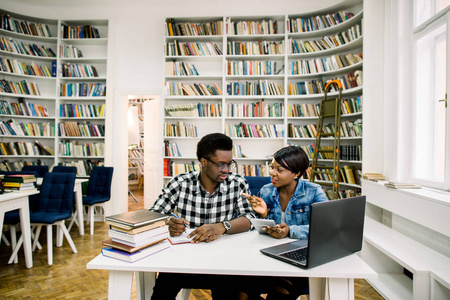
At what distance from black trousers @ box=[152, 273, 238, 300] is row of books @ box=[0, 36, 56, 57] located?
196 inches

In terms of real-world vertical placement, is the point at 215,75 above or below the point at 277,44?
below

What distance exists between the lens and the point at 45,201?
300cm

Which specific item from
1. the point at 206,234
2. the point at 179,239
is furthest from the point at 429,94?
the point at 179,239

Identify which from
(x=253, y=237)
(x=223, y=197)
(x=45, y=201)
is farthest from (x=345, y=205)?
(x=45, y=201)

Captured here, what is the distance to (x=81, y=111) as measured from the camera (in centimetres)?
468

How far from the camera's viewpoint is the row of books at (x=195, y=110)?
4.43 meters

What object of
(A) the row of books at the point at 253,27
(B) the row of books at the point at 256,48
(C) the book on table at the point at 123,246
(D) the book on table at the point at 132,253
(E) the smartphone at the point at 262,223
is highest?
(A) the row of books at the point at 253,27

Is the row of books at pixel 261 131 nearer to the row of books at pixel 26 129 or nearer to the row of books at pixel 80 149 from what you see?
the row of books at pixel 80 149

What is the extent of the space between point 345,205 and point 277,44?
3806mm

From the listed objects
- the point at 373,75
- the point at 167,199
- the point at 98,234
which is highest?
the point at 373,75

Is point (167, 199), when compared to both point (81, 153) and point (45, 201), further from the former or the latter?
point (81, 153)

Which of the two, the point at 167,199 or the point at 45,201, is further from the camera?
the point at 45,201

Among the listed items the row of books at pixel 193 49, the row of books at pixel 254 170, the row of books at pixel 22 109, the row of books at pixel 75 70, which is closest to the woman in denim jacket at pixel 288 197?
the row of books at pixel 254 170

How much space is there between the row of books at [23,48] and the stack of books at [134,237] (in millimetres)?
4826
